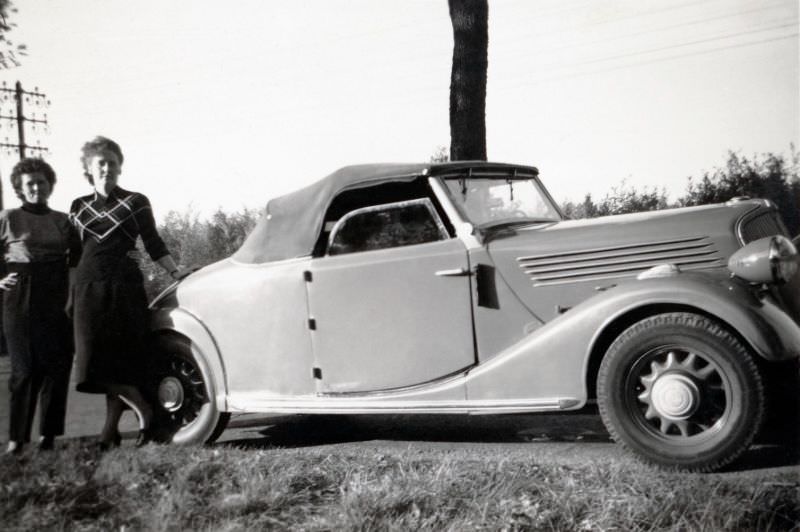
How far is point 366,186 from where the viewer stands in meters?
4.59

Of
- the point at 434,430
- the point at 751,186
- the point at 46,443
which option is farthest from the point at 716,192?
the point at 46,443

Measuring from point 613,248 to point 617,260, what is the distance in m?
0.07

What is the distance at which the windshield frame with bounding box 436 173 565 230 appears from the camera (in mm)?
4414

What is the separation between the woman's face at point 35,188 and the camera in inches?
173

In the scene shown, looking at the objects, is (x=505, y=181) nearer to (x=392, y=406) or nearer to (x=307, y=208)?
(x=307, y=208)

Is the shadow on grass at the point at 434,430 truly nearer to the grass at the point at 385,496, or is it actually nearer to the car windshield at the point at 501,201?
the grass at the point at 385,496

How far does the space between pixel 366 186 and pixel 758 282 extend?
87.5 inches

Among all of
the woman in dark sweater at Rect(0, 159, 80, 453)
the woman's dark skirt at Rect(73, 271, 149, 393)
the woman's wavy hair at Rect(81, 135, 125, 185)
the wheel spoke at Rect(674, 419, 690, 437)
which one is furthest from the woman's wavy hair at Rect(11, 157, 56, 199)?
the wheel spoke at Rect(674, 419, 690, 437)

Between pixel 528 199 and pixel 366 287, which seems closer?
pixel 366 287

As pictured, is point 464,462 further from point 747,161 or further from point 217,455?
point 747,161

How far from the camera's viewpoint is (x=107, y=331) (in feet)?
14.8

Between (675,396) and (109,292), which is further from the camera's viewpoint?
(109,292)

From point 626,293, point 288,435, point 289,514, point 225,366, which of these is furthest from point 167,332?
A: point 626,293

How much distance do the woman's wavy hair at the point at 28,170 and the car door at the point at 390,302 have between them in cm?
163
